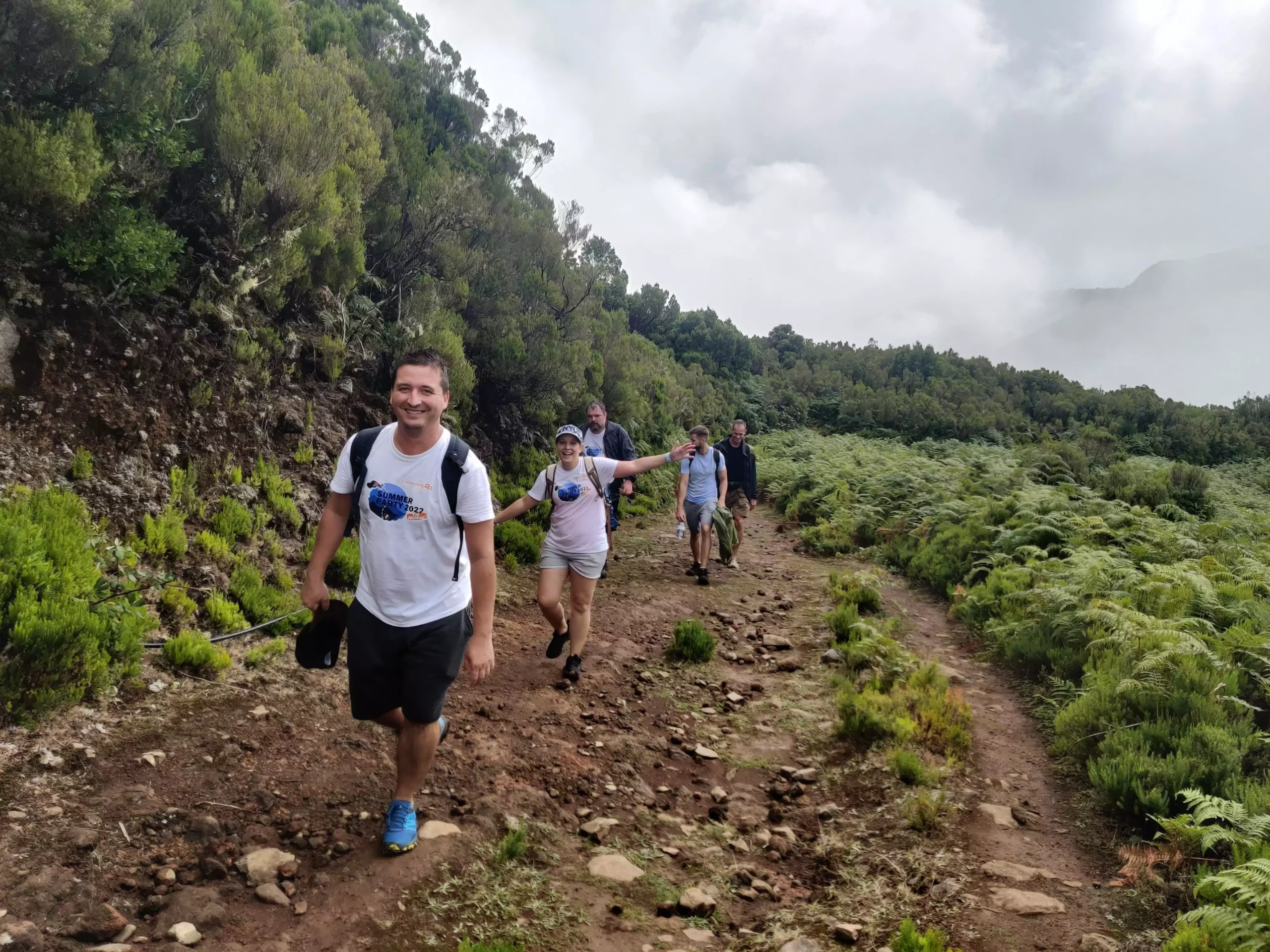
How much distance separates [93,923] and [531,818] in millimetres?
1936

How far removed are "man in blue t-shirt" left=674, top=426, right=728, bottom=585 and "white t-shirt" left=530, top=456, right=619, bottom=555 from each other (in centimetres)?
385

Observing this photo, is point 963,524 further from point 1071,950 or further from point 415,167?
point 415,167

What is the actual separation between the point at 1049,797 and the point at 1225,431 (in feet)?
98.6

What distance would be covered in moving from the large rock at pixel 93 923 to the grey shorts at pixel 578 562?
134 inches

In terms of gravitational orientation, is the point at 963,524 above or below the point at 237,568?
above

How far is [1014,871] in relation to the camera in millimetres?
3365

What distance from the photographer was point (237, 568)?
5660 mm

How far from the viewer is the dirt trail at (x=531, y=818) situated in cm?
282

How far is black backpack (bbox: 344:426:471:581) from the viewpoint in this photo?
9.98ft

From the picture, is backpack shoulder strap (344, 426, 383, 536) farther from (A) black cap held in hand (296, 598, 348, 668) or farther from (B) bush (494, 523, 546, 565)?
(B) bush (494, 523, 546, 565)

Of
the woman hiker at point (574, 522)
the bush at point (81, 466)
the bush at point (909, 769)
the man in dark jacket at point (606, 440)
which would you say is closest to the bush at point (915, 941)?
the bush at point (909, 769)

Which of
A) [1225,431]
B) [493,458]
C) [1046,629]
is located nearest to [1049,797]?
[1046,629]

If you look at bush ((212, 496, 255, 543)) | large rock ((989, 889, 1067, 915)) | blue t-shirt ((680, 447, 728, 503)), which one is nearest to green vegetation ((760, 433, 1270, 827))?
large rock ((989, 889, 1067, 915))

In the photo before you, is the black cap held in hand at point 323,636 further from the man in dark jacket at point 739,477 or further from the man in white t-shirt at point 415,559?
the man in dark jacket at point 739,477
